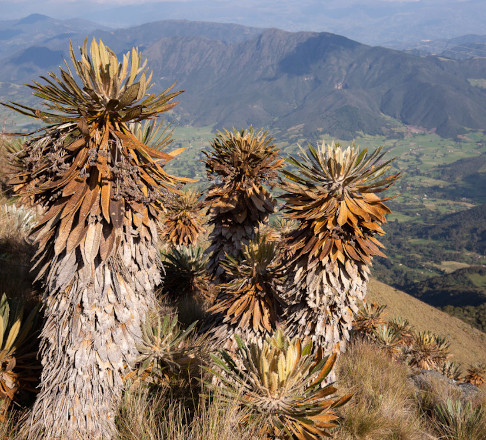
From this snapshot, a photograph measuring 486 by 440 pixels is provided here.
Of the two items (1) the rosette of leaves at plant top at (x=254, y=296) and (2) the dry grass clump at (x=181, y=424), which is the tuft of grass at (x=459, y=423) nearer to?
(1) the rosette of leaves at plant top at (x=254, y=296)

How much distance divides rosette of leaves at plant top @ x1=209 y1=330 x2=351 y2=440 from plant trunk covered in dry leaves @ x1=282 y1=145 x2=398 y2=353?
0.97 metres

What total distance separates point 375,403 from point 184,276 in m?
5.05

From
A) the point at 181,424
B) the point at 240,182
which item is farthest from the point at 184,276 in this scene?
the point at 181,424

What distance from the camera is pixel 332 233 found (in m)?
→ 3.64

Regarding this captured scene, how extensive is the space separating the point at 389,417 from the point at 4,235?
8.54 metres

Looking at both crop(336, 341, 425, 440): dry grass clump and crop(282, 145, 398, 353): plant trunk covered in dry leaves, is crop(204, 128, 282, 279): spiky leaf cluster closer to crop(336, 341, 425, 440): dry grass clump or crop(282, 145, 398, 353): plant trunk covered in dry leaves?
crop(282, 145, 398, 353): plant trunk covered in dry leaves

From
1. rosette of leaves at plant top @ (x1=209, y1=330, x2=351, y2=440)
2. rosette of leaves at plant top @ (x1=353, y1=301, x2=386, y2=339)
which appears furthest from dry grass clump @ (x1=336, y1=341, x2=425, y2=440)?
rosette of leaves at plant top @ (x1=353, y1=301, x2=386, y2=339)

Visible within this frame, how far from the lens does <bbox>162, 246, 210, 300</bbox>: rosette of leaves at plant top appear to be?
804 centimetres

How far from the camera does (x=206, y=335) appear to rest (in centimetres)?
506

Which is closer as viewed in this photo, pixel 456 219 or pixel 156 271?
pixel 156 271

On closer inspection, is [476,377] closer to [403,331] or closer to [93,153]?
[403,331]

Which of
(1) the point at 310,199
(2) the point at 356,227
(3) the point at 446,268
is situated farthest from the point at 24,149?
(3) the point at 446,268

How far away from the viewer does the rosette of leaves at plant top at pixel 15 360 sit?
129 inches

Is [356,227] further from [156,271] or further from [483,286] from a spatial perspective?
[483,286]
